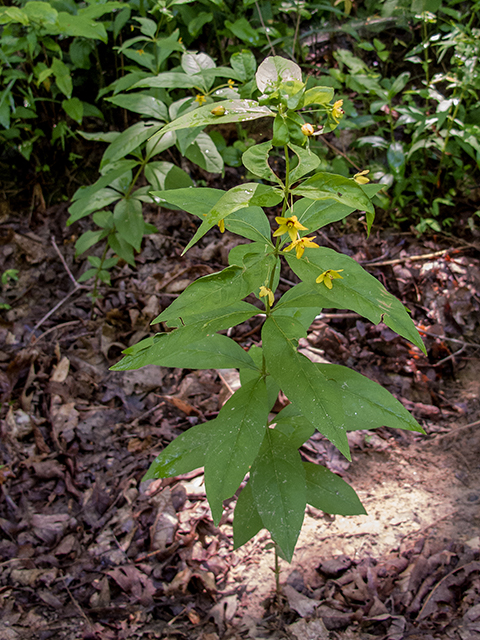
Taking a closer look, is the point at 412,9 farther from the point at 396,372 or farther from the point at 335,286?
the point at 335,286

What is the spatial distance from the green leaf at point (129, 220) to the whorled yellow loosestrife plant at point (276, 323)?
110 cm

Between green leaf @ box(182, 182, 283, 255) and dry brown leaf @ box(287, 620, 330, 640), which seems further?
dry brown leaf @ box(287, 620, 330, 640)

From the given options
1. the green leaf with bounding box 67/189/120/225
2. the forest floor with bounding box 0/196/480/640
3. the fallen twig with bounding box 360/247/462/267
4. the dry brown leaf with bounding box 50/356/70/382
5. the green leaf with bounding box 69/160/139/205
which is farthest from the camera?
the fallen twig with bounding box 360/247/462/267

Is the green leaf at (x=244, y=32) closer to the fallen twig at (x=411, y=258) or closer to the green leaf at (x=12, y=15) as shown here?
the green leaf at (x=12, y=15)

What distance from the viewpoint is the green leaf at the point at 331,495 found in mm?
1489

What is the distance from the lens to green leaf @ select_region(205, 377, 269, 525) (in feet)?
3.95

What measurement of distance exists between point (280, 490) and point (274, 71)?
121 cm

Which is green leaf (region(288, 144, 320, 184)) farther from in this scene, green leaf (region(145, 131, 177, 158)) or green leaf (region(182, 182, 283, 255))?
green leaf (region(145, 131, 177, 158))

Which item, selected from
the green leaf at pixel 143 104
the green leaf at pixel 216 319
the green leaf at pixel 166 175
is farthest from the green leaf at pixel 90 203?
the green leaf at pixel 216 319

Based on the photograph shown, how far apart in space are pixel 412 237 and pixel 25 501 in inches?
131

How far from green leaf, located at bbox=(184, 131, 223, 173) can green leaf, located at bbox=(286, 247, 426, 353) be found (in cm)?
125

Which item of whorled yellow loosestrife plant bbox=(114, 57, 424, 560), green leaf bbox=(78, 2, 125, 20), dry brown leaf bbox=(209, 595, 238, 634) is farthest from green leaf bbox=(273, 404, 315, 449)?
green leaf bbox=(78, 2, 125, 20)

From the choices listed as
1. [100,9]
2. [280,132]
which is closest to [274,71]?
[280,132]

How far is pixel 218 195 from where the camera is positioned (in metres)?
1.28
